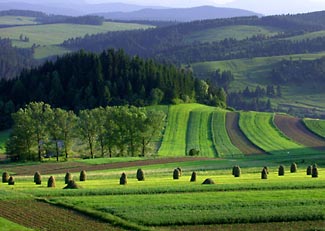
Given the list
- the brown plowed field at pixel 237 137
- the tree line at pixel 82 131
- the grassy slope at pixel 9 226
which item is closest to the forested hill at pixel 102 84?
the brown plowed field at pixel 237 137

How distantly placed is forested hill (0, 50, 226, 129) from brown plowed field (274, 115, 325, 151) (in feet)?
106

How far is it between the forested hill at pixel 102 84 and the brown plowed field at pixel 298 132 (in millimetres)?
32295

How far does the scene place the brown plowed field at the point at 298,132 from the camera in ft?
394

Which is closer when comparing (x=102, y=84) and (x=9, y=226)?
(x=9, y=226)

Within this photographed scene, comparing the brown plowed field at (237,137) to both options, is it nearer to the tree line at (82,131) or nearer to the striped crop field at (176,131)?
the striped crop field at (176,131)

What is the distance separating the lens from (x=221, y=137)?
5197 inches

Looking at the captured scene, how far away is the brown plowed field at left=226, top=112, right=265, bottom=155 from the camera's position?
115 m

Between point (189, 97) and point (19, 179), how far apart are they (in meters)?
110

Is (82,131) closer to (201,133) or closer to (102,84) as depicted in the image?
(201,133)

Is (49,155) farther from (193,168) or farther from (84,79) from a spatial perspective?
(84,79)

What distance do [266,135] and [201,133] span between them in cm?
1445

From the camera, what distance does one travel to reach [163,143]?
12556 centimetres

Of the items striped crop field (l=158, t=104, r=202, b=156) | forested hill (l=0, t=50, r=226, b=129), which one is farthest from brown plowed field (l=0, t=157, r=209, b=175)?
forested hill (l=0, t=50, r=226, b=129)

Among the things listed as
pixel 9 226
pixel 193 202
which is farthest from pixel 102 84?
pixel 9 226
